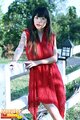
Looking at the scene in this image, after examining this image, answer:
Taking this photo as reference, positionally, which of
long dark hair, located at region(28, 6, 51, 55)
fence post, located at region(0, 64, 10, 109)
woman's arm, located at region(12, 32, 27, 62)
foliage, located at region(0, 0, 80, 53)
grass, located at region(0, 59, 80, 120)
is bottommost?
foliage, located at region(0, 0, 80, 53)

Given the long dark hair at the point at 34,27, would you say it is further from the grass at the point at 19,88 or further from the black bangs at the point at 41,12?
the grass at the point at 19,88

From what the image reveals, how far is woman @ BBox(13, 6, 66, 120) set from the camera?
315 centimetres

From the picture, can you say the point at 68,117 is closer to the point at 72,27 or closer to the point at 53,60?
the point at 53,60

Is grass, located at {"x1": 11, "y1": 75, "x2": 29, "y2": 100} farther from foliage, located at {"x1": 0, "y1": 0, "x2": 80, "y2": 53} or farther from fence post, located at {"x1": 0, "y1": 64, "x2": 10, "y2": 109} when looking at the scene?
foliage, located at {"x1": 0, "y1": 0, "x2": 80, "y2": 53}

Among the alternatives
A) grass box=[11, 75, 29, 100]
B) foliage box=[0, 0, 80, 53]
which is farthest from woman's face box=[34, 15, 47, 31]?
foliage box=[0, 0, 80, 53]

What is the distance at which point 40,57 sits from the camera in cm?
319

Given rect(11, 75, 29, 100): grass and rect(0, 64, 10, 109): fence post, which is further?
rect(11, 75, 29, 100): grass

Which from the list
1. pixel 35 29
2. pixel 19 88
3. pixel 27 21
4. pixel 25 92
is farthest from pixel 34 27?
pixel 27 21

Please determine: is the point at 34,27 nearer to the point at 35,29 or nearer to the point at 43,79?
the point at 35,29

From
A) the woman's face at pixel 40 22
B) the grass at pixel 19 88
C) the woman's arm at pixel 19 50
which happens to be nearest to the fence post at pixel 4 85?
the woman's arm at pixel 19 50

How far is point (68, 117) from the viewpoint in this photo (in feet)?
15.7

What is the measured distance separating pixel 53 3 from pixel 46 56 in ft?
71.0

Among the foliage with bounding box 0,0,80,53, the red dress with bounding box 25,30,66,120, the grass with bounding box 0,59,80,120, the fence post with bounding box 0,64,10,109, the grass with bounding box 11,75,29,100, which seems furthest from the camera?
the foliage with bounding box 0,0,80,53

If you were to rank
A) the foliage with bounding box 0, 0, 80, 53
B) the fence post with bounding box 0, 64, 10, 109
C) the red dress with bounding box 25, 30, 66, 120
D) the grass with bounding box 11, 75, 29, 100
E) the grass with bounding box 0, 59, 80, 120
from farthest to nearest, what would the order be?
the foliage with bounding box 0, 0, 80, 53
the grass with bounding box 11, 75, 29, 100
the grass with bounding box 0, 59, 80, 120
the red dress with bounding box 25, 30, 66, 120
the fence post with bounding box 0, 64, 10, 109
